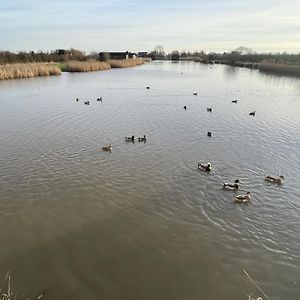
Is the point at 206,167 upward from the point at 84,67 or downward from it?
upward

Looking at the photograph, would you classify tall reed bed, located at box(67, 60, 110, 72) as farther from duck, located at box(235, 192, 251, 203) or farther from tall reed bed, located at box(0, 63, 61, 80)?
duck, located at box(235, 192, 251, 203)

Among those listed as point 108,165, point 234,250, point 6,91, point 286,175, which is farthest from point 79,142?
point 6,91

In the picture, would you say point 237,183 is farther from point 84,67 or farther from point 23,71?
point 84,67

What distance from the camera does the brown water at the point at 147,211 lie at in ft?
24.8

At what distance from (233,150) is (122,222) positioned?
8405 mm

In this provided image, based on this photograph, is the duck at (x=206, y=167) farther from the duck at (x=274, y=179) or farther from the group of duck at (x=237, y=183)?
the duck at (x=274, y=179)

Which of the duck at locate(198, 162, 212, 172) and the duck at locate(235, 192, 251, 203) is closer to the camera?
the duck at locate(235, 192, 251, 203)

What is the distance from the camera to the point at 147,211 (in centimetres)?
1041

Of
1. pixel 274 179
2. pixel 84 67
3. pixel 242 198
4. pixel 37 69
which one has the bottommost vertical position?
pixel 84 67

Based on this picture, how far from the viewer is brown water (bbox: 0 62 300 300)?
756 cm

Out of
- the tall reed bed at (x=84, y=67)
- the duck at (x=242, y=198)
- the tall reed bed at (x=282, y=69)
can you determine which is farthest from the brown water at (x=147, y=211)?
the tall reed bed at (x=84, y=67)

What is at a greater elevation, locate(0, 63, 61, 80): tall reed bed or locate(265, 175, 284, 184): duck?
locate(265, 175, 284, 184): duck

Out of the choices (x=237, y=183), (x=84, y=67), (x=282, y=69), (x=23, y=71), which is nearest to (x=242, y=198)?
(x=237, y=183)

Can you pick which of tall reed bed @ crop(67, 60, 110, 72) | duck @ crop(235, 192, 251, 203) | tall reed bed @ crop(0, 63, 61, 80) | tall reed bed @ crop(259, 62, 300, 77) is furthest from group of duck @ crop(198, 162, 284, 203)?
tall reed bed @ crop(67, 60, 110, 72)
